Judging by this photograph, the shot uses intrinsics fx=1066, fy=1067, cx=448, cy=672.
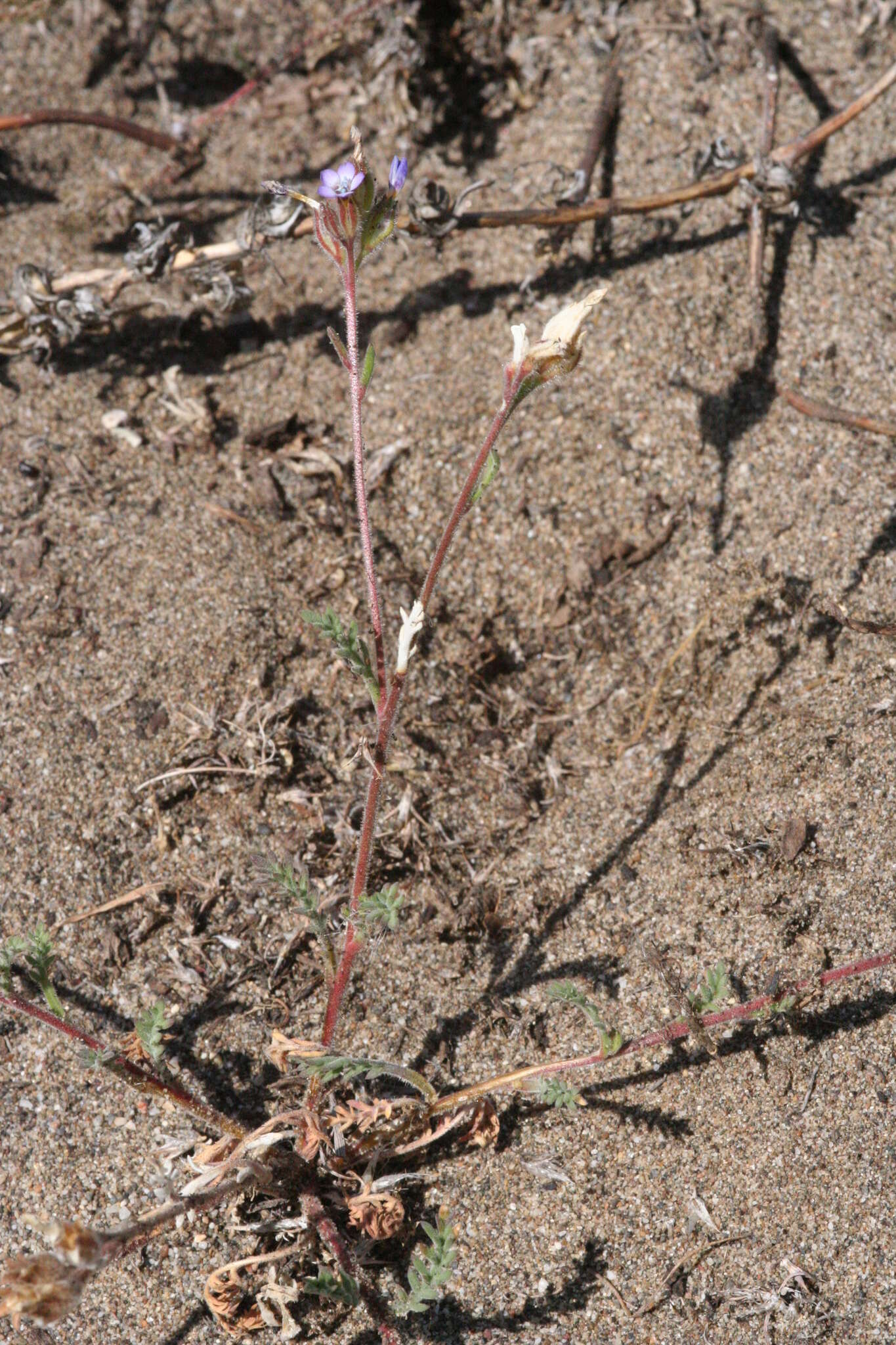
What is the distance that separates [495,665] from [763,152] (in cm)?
166

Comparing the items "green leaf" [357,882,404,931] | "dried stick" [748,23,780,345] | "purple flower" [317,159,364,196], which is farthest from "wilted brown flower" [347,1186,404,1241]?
"dried stick" [748,23,780,345]

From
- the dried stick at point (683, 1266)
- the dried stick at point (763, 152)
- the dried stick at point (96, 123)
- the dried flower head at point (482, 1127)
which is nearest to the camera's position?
the dried stick at point (683, 1266)

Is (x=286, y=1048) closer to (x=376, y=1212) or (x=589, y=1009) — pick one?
(x=376, y=1212)

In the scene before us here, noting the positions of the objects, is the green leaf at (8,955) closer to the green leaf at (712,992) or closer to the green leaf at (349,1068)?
the green leaf at (349,1068)

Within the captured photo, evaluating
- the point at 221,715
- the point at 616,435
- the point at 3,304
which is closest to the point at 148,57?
the point at 3,304

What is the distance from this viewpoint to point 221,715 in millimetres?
2572

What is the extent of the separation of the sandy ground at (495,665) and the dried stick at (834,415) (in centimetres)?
3

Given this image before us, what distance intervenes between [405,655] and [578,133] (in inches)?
84.5

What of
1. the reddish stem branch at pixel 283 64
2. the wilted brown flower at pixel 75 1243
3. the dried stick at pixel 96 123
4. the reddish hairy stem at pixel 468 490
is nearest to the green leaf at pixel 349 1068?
the wilted brown flower at pixel 75 1243

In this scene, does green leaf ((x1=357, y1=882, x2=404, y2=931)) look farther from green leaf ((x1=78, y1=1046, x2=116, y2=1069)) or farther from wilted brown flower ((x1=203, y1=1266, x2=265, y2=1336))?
wilted brown flower ((x1=203, y1=1266, x2=265, y2=1336))

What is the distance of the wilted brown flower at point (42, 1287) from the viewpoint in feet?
4.80

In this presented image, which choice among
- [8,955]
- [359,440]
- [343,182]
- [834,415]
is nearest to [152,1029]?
[8,955]

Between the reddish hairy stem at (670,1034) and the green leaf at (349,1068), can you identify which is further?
the reddish hairy stem at (670,1034)

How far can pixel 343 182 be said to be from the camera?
168 centimetres
